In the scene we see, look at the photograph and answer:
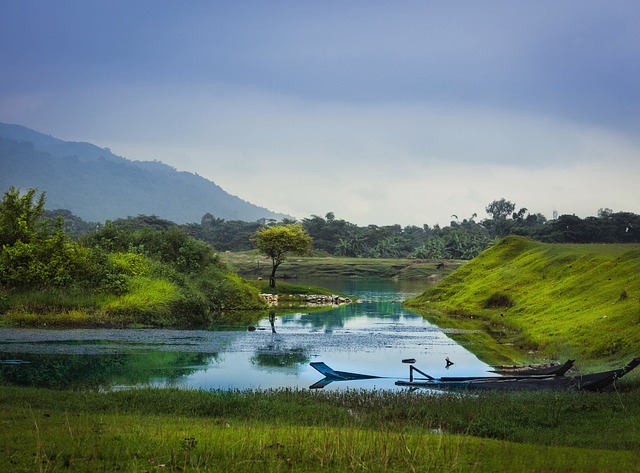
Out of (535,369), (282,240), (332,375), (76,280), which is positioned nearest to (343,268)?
(282,240)

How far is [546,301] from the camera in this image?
2061 inches

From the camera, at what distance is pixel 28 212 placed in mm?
53812

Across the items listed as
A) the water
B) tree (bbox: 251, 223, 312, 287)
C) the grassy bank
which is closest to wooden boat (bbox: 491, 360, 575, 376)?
the water

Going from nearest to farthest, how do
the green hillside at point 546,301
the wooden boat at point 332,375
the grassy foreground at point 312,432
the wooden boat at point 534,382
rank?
the grassy foreground at point 312,432
the wooden boat at point 534,382
the wooden boat at point 332,375
the green hillside at point 546,301

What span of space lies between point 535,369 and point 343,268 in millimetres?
124310

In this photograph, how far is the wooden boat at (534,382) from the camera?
24.4 metres

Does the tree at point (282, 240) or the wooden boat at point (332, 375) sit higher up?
the tree at point (282, 240)

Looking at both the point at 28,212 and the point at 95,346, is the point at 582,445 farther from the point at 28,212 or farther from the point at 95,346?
the point at 28,212

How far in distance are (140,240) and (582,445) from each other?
60.4 metres

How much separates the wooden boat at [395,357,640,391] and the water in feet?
7.08

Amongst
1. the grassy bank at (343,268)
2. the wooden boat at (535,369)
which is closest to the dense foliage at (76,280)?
the wooden boat at (535,369)

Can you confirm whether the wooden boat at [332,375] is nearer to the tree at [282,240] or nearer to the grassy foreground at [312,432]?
the grassy foreground at [312,432]

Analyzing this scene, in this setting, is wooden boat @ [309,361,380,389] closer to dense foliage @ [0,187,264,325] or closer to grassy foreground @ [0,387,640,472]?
grassy foreground @ [0,387,640,472]

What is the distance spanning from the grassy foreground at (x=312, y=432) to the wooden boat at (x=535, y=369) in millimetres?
3349
